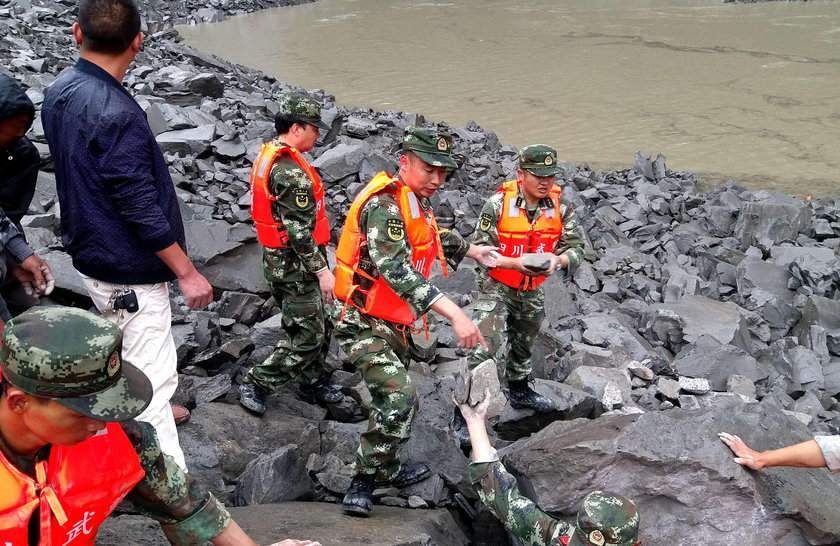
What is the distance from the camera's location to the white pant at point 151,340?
314cm

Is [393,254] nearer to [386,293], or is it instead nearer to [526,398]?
[386,293]

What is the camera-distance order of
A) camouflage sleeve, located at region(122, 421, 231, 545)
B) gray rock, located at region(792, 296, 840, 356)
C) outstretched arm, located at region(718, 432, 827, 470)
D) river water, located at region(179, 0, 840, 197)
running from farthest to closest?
1. river water, located at region(179, 0, 840, 197)
2. gray rock, located at region(792, 296, 840, 356)
3. outstretched arm, located at region(718, 432, 827, 470)
4. camouflage sleeve, located at region(122, 421, 231, 545)

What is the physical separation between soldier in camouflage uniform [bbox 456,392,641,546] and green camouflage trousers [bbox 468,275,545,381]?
5.99 feet

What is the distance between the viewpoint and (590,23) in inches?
1145

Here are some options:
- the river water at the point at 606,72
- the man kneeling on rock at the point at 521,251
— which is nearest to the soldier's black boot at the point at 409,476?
the man kneeling on rock at the point at 521,251

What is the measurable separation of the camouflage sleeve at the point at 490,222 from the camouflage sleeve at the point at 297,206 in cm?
120

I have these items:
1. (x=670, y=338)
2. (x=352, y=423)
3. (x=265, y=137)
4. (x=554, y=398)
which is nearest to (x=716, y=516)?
(x=554, y=398)

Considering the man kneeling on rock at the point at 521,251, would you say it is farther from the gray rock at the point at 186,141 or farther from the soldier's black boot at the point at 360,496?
the gray rock at the point at 186,141

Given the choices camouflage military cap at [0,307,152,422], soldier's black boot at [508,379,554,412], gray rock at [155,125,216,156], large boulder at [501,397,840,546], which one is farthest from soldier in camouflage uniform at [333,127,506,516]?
gray rock at [155,125,216,156]

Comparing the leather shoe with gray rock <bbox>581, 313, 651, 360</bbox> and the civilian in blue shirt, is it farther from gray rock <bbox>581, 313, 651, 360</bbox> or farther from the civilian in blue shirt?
gray rock <bbox>581, 313, 651, 360</bbox>

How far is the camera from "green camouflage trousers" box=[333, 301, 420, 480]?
12.0 ft

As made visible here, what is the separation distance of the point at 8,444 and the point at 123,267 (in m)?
1.31

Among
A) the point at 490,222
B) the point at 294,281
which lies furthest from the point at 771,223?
the point at 294,281

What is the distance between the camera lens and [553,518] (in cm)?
298
